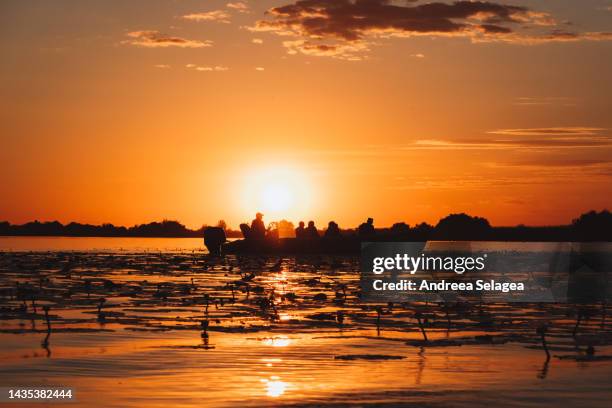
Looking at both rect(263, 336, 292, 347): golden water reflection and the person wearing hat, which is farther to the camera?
the person wearing hat

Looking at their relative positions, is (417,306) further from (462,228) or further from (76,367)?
(462,228)

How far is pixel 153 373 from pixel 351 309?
12.8 metres

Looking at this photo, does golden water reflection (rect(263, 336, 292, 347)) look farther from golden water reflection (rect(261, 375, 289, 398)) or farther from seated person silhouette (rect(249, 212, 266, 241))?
seated person silhouette (rect(249, 212, 266, 241))

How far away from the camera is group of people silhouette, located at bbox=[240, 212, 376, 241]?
87125 mm

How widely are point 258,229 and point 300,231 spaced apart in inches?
299

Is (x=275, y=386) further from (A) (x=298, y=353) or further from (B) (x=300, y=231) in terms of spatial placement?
(B) (x=300, y=231)

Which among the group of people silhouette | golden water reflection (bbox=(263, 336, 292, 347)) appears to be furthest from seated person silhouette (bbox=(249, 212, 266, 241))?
golden water reflection (bbox=(263, 336, 292, 347))

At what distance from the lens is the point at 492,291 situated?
39.4 meters

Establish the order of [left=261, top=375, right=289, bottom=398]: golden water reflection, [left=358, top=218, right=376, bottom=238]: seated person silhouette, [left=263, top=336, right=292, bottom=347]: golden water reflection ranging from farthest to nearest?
[left=358, top=218, right=376, bottom=238]: seated person silhouette → [left=263, top=336, right=292, bottom=347]: golden water reflection → [left=261, top=375, right=289, bottom=398]: golden water reflection

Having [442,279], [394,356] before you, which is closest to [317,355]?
[394,356]

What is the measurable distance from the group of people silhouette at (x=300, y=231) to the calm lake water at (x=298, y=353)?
186 ft

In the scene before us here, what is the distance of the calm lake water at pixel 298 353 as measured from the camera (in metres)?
13.6

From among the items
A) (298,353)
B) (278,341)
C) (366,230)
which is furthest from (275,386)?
(366,230)

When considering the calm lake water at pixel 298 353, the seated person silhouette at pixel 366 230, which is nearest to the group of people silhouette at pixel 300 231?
the seated person silhouette at pixel 366 230
